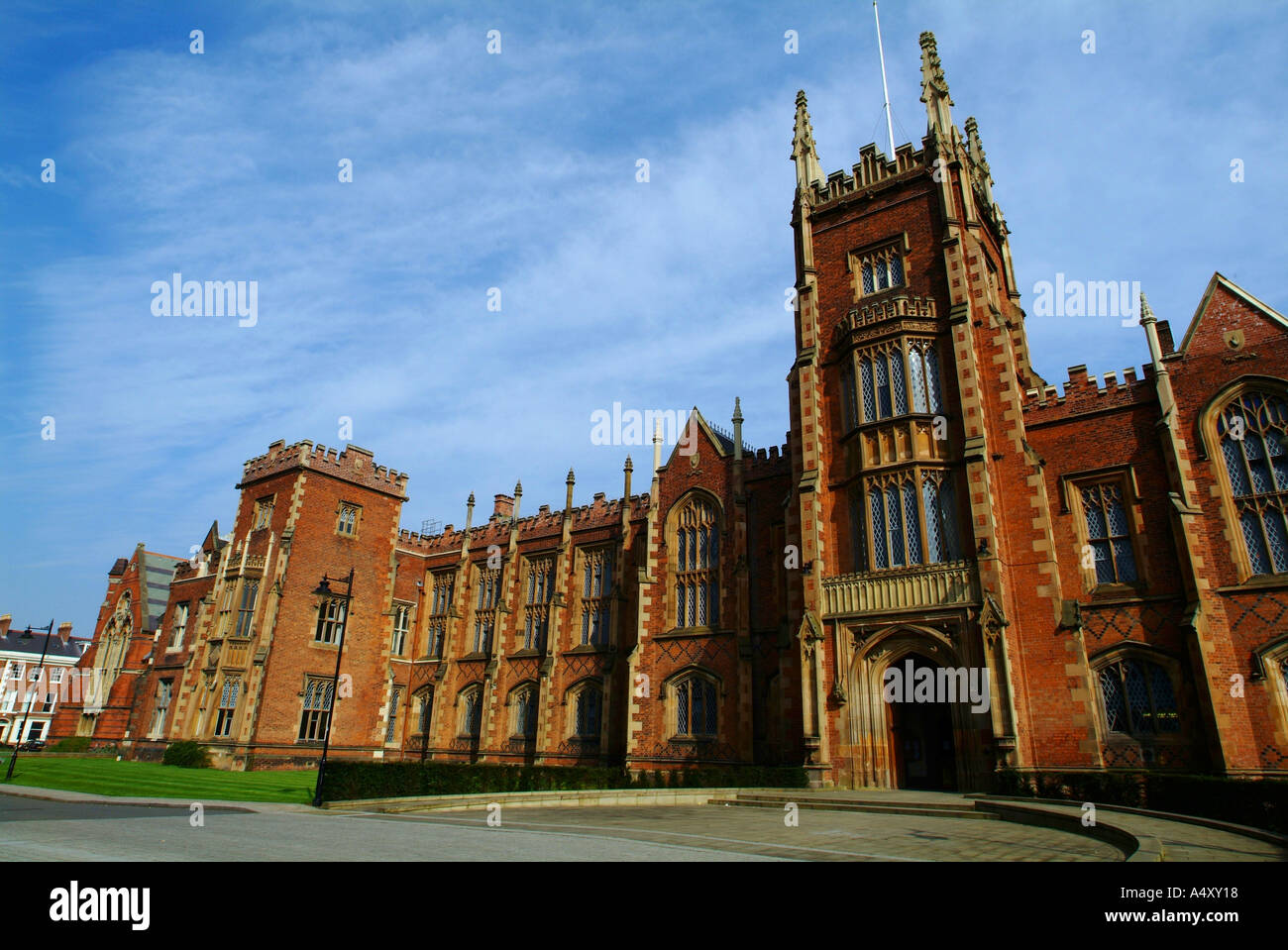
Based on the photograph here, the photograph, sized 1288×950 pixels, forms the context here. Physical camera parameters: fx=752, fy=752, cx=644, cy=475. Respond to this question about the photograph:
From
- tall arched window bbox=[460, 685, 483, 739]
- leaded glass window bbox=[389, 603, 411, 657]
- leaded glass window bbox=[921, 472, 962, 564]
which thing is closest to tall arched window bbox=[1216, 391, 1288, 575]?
leaded glass window bbox=[921, 472, 962, 564]

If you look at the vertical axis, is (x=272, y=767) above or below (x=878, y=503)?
below

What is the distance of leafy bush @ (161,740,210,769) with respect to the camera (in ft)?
106

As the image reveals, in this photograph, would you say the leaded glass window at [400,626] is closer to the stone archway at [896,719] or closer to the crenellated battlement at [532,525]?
the crenellated battlement at [532,525]

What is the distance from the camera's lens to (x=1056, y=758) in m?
19.8

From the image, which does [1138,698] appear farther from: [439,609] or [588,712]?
[439,609]

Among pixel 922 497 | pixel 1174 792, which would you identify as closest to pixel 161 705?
pixel 922 497

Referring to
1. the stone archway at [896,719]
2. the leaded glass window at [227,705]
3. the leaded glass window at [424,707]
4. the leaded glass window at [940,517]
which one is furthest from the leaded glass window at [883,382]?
the leaded glass window at [227,705]

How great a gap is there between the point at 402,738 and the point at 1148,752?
1311 inches

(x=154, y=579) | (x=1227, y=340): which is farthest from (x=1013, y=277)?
(x=154, y=579)

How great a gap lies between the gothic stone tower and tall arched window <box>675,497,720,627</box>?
5593 millimetres

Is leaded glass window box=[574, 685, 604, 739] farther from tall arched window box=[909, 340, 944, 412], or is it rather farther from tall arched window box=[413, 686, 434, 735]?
tall arched window box=[909, 340, 944, 412]

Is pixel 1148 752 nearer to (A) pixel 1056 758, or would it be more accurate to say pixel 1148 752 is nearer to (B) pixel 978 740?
(A) pixel 1056 758
